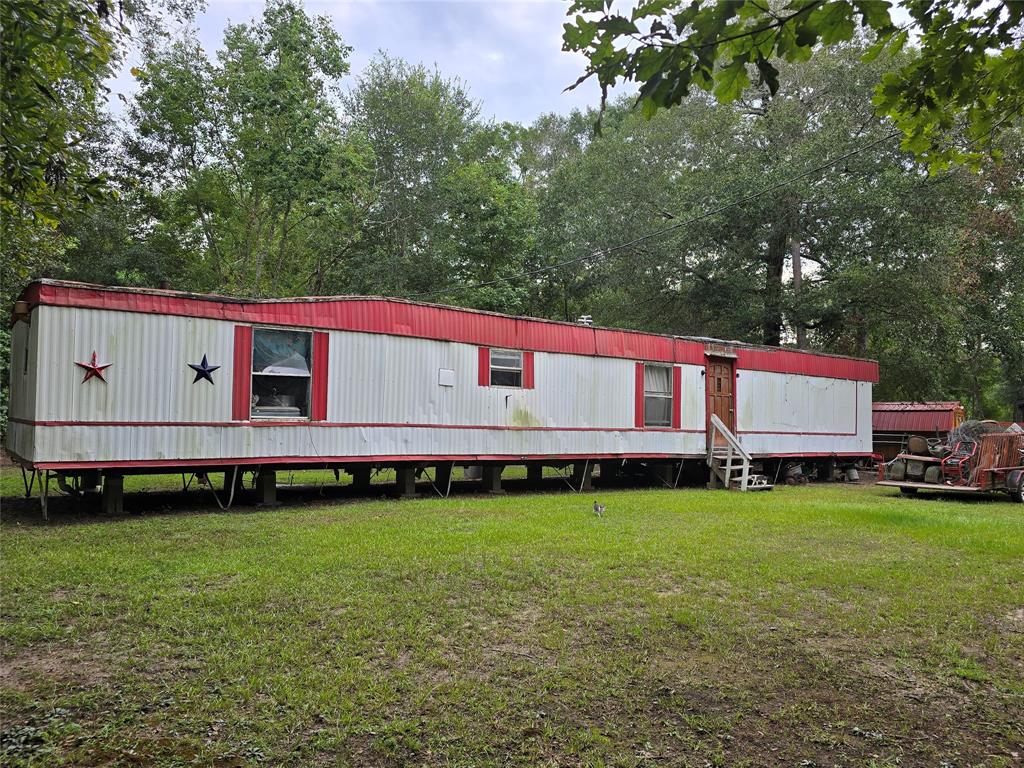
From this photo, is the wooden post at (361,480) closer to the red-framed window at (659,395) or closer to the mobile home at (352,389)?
the mobile home at (352,389)

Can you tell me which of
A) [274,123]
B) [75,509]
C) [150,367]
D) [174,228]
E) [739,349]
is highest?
[274,123]

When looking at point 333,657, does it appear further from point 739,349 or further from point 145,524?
point 739,349

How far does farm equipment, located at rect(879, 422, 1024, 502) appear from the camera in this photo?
1221cm

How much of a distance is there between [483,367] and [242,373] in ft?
13.3

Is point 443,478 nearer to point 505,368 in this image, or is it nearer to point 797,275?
point 505,368

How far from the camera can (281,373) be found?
9.78 m

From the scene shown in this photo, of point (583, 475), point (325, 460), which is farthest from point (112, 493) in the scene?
point (583, 475)

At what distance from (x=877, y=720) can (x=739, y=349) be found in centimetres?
1272

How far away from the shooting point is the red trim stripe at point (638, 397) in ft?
44.6

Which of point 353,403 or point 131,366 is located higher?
point 131,366

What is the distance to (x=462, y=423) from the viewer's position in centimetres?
A: 1145

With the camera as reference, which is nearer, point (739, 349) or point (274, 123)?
point (739, 349)

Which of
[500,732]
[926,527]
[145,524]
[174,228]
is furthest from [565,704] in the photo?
[174,228]

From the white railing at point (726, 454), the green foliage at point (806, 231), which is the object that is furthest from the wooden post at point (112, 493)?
the green foliage at point (806, 231)
